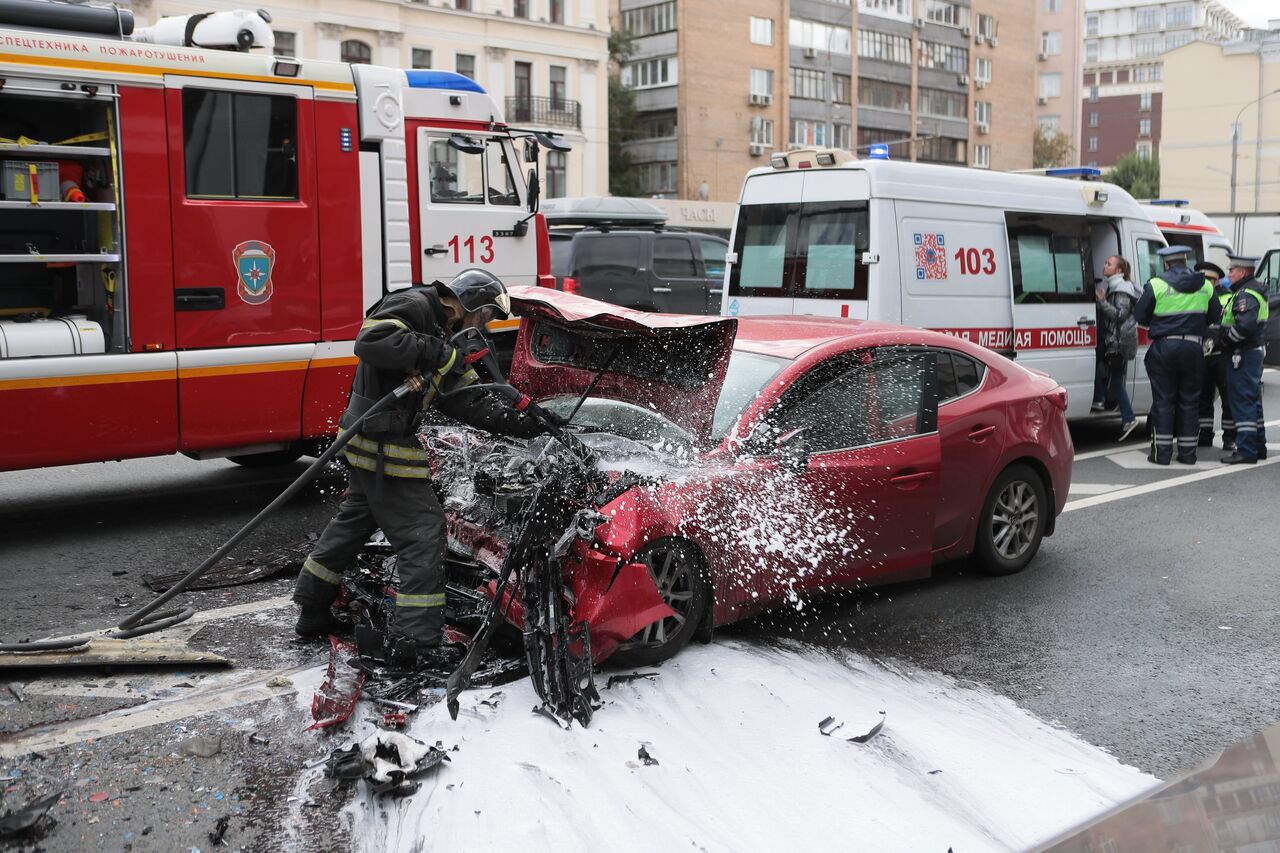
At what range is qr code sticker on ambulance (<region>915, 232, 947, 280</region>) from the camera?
980cm

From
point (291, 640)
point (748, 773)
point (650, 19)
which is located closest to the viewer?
point (748, 773)

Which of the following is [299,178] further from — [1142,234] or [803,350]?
[1142,234]

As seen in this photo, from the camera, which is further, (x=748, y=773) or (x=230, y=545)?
(x=230, y=545)

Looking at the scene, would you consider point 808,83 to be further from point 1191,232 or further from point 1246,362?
point 1246,362

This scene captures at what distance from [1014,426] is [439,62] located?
40789 mm

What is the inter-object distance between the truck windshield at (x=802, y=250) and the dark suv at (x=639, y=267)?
20.2 ft

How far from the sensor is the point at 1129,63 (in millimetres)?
130625

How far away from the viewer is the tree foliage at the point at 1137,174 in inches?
3000

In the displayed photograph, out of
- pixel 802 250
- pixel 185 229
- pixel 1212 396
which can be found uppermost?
pixel 185 229

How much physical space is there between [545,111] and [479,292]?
4403 centimetres

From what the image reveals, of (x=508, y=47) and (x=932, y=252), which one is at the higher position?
(x=508, y=47)

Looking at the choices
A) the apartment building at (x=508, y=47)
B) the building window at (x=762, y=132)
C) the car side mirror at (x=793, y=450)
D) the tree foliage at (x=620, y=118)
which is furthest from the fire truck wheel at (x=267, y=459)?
the building window at (x=762, y=132)

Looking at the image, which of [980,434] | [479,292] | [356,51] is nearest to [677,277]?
[980,434]

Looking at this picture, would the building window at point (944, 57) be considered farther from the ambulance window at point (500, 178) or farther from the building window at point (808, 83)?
the ambulance window at point (500, 178)
